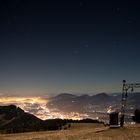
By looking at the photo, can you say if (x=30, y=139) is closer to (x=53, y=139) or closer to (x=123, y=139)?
(x=53, y=139)

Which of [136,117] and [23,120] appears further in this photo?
[23,120]

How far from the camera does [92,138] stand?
22.5 m

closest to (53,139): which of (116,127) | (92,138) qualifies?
(92,138)

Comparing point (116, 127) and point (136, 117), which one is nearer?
point (116, 127)

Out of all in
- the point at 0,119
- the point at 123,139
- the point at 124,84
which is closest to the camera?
the point at 123,139

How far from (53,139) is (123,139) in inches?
250

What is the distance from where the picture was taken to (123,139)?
824 inches

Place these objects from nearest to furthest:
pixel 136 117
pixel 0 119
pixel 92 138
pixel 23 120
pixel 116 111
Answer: pixel 92 138
pixel 116 111
pixel 136 117
pixel 23 120
pixel 0 119

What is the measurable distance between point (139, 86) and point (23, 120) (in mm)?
119774

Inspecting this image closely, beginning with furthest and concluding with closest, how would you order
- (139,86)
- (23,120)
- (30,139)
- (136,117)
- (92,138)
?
(23,120) → (136,117) → (139,86) → (30,139) → (92,138)

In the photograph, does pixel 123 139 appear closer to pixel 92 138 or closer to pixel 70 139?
pixel 92 138

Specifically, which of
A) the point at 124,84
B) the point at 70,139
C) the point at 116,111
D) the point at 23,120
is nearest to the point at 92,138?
the point at 70,139

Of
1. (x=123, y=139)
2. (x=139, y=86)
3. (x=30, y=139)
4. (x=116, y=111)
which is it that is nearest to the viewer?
(x=123, y=139)

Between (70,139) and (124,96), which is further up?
(124,96)
